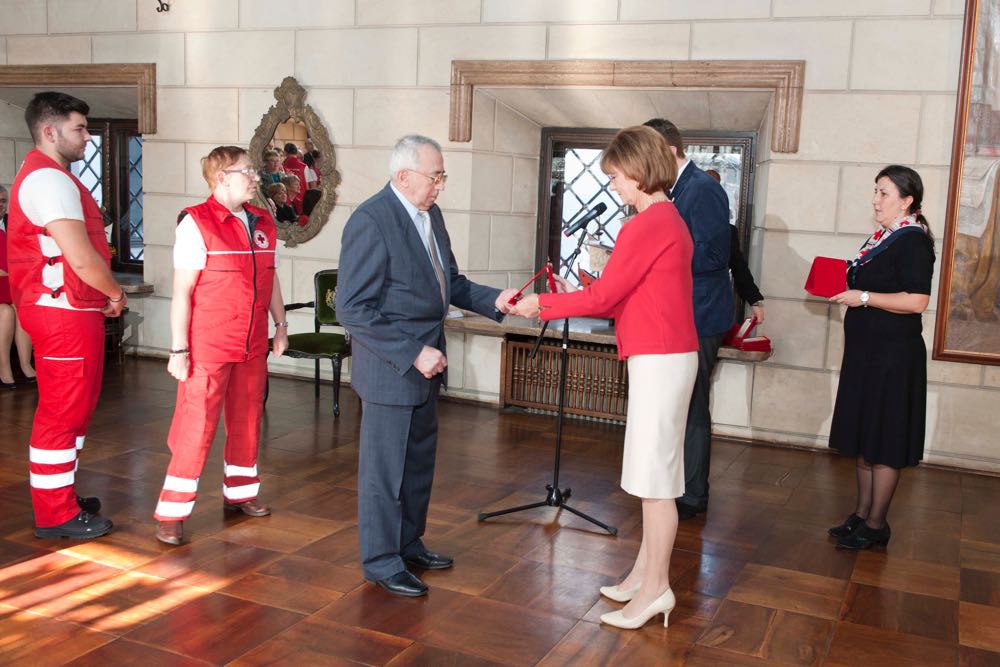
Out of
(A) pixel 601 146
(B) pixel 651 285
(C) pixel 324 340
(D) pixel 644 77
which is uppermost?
(D) pixel 644 77

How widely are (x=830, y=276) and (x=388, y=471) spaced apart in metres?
2.19

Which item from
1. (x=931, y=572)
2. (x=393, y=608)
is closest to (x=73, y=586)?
(x=393, y=608)

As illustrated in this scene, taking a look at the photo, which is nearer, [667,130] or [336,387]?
[667,130]

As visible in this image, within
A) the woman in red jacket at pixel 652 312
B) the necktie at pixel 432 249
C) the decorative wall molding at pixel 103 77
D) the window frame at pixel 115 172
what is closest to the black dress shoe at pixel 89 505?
the necktie at pixel 432 249

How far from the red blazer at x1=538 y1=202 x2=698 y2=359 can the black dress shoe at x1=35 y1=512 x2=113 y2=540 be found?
2.26 meters

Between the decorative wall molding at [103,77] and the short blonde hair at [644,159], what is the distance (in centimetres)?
578

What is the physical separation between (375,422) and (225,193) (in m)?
1.22

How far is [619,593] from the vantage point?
3533 millimetres

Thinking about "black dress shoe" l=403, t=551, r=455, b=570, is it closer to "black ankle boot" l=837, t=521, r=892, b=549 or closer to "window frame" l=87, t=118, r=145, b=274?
"black ankle boot" l=837, t=521, r=892, b=549

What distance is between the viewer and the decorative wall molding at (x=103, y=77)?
784 cm

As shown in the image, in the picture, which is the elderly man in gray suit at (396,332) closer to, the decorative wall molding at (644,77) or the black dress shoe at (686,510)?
the black dress shoe at (686,510)

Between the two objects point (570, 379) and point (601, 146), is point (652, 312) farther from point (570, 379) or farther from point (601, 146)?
point (601, 146)

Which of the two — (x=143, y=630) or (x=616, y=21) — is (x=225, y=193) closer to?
(x=143, y=630)

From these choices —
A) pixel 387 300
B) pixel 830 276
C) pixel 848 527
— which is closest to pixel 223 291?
pixel 387 300
